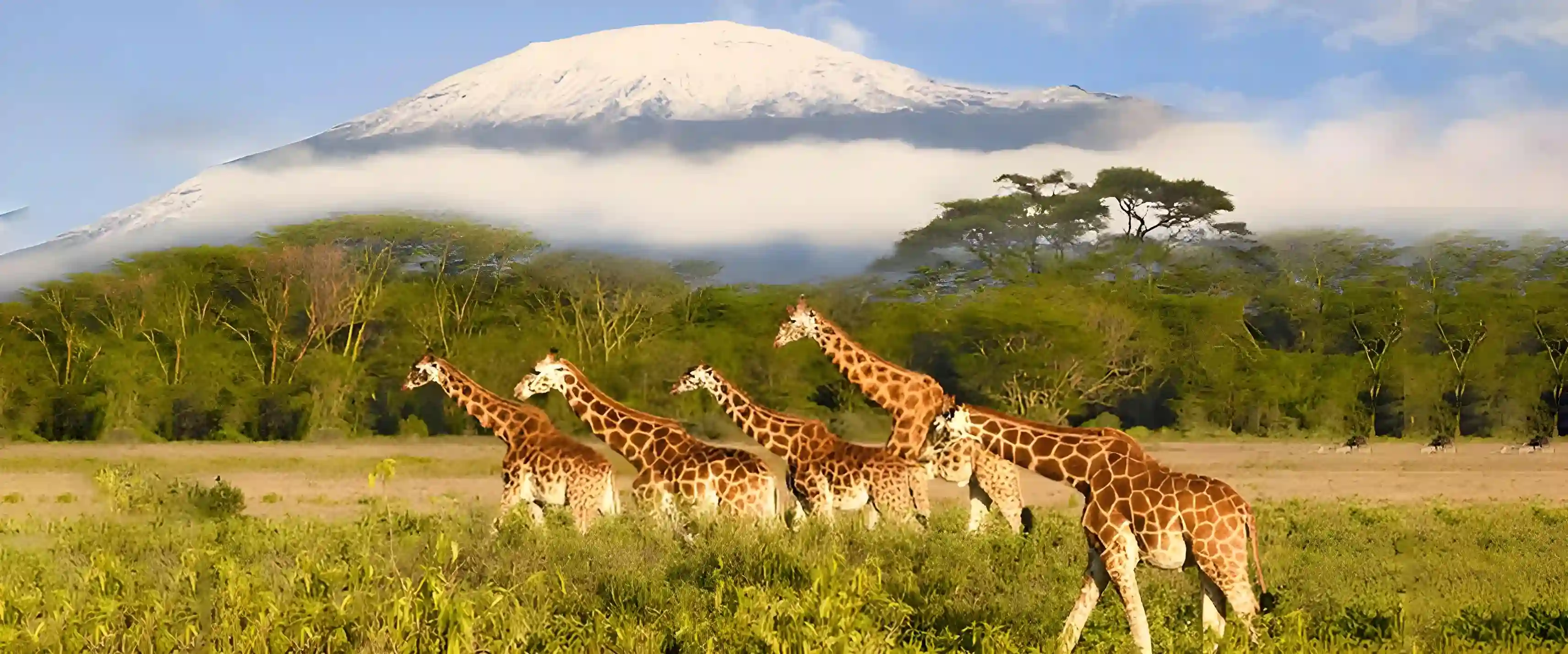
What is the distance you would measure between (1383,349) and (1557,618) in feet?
117

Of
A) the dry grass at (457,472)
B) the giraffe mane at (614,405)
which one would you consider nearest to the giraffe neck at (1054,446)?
the giraffe mane at (614,405)

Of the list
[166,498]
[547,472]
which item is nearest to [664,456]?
[547,472]

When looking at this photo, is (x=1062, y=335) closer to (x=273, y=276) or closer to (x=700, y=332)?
(x=700, y=332)

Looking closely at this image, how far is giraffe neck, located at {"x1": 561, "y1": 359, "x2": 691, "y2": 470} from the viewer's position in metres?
11.5

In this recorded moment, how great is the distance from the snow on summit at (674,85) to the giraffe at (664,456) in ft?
364

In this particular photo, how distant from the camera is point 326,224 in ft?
175

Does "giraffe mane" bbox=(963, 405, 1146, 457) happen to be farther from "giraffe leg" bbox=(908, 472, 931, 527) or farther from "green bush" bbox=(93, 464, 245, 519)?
"green bush" bbox=(93, 464, 245, 519)

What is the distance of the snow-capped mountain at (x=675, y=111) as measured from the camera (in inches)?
4759

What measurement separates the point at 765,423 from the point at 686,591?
12.4ft

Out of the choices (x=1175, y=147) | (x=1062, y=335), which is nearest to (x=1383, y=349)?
(x=1062, y=335)

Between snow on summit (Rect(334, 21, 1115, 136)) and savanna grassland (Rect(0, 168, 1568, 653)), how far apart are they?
2331 inches

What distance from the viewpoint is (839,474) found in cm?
1145

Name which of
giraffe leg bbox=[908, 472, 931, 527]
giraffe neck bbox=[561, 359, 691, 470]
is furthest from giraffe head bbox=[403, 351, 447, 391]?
giraffe leg bbox=[908, 472, 931, 527]

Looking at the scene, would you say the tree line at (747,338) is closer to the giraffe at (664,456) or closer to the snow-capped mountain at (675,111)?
the giraffe at (664,456)
